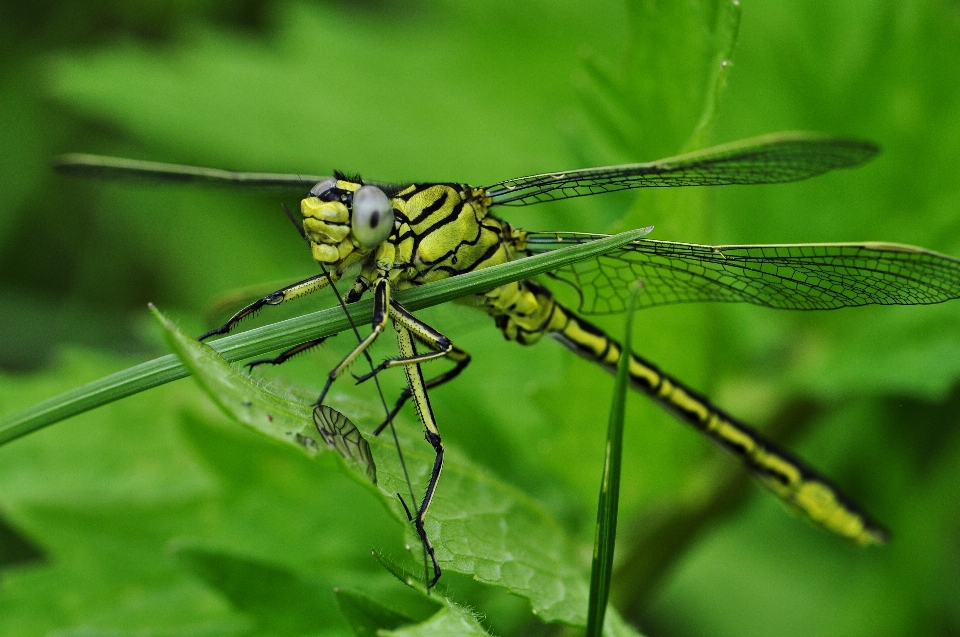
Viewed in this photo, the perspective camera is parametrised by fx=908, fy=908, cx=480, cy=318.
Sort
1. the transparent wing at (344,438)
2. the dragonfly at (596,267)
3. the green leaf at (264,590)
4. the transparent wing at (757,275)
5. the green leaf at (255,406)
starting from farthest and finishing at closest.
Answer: the transparent wing at (757,275), the dragonfly at (596,267), the green leaf at (264,590), the transparent wing at (344,438), the green leaf at (255,406)

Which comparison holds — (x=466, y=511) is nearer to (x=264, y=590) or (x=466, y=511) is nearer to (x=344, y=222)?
(x=264, y=590)

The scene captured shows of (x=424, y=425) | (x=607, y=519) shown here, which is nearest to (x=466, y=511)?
(x=424, y=425)

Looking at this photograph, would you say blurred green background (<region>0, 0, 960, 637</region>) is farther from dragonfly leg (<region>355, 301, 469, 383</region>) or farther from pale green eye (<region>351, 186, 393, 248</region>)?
pale green eye (<region>351, 186, 393, 248</region>)

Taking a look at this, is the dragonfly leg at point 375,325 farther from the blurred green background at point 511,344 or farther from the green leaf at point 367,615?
the green leaf at point 367,615

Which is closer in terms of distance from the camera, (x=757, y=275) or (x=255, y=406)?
(x=255, y=406)

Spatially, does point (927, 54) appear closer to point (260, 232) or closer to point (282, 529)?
point (282, 529)

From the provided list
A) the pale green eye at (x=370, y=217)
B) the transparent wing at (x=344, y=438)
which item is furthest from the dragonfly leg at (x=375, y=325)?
the transparent wing at (x=344, y=438)

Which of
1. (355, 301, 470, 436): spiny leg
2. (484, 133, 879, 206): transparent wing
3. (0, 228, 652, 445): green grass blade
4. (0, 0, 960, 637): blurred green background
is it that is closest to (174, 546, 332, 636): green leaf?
(0, 0, 960, 637): blurred green background
